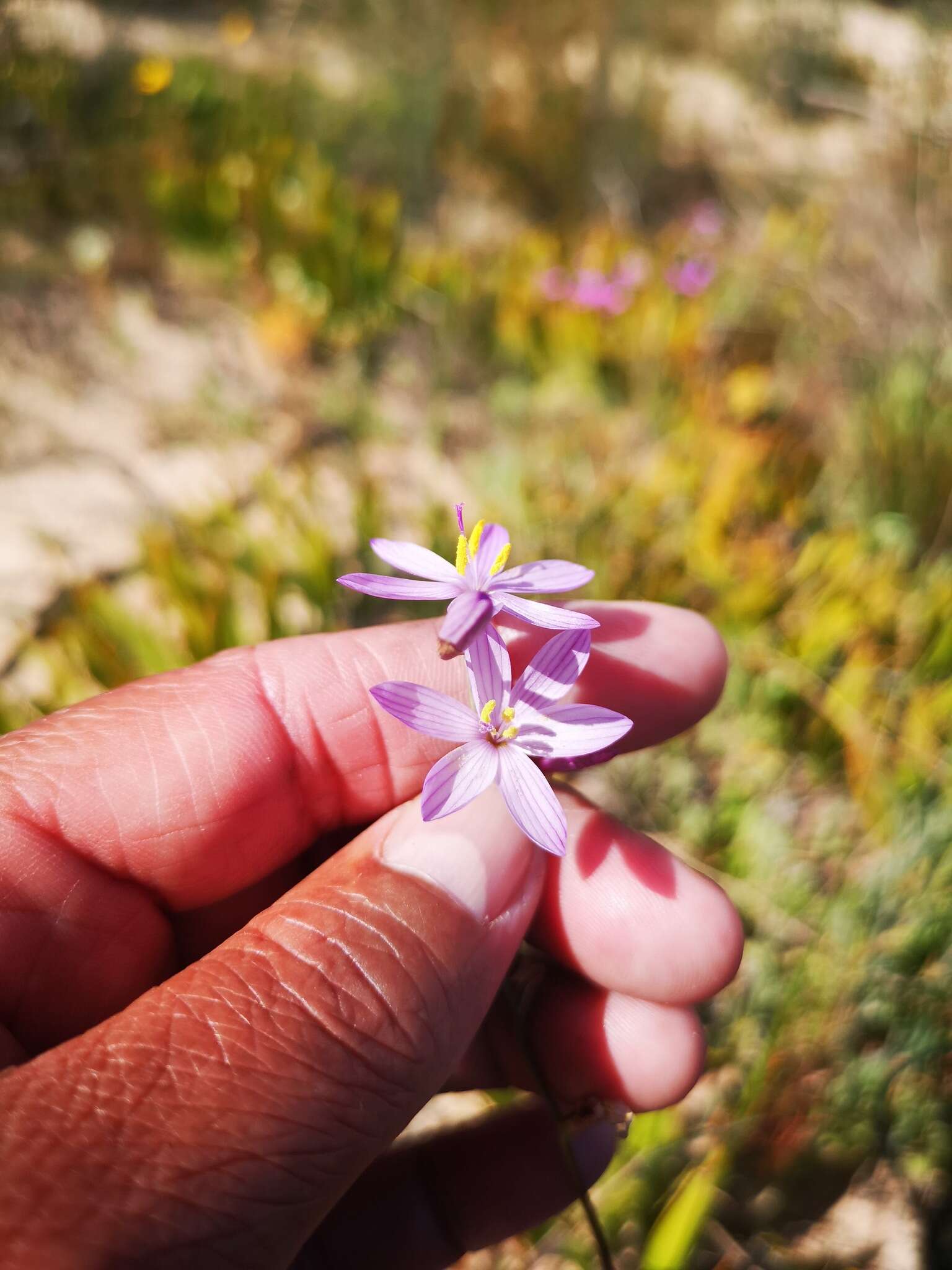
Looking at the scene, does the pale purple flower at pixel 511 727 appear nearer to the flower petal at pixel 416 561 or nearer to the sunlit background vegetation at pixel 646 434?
the flower petal at pixel 416 561

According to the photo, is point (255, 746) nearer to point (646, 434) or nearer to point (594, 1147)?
point (594, 1147)

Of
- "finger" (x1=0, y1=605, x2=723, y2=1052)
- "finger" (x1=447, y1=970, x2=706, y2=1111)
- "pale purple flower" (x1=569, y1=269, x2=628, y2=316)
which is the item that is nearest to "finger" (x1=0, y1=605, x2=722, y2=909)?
"finger" (x1=0, y1=605, x2=723, y2=1052)

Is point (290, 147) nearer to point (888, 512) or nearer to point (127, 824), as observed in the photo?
point (888, 512)

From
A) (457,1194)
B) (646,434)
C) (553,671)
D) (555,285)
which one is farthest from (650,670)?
(555,285)

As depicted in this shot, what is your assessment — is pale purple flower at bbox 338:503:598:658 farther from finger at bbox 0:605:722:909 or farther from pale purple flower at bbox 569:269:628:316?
pale purple flower at bbox 569:269:628:316

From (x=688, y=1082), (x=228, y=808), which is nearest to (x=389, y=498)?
(x=228, y=808)

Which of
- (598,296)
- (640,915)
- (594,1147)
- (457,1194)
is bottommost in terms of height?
(457,1194)
